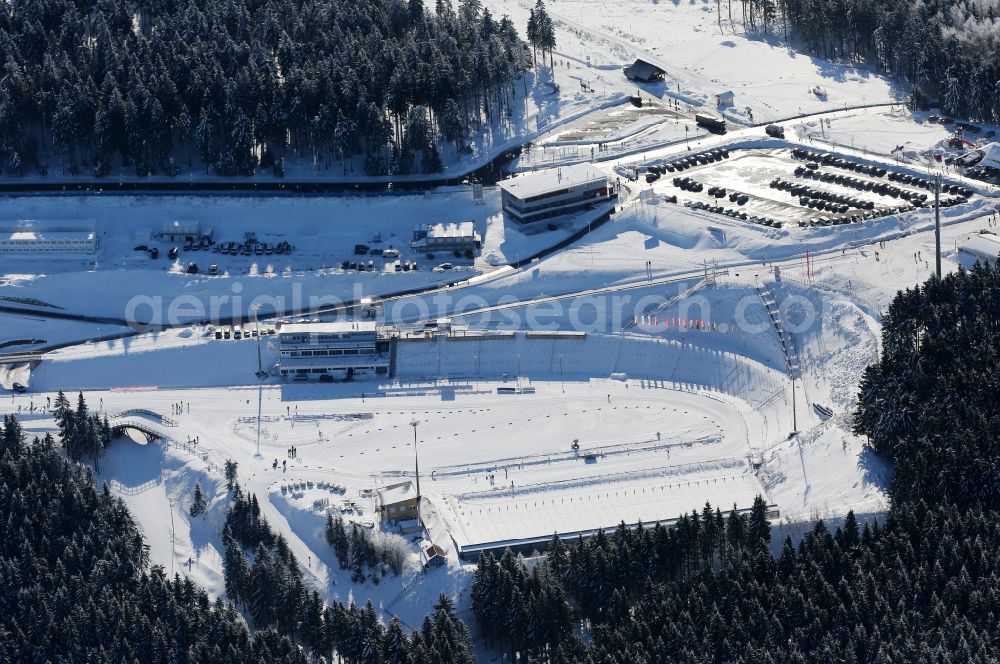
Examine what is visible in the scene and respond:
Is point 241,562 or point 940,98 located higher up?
point 940,98

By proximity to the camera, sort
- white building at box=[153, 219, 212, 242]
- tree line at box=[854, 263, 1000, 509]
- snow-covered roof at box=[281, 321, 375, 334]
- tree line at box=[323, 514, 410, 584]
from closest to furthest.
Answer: tree line at box=[854, 263, 1000, 509] → tree line at box=[323, 514, 410, 584] → snow-covered roof at box=[281, 321, 375, 334] → white building at box=[153, 219, 212, 242]

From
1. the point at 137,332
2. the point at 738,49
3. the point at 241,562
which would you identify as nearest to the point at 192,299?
the point at 137,332

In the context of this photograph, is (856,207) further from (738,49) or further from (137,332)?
(137,332)

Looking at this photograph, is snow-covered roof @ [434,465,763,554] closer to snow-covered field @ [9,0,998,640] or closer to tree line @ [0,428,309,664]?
snow-covered field @ [9,0,998,640]

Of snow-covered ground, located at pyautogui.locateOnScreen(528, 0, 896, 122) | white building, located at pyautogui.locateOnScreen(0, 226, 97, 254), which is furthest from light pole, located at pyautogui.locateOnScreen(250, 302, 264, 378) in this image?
snow-covered ground, located at pyautogui.locateOnScreen(528, 0, 896, 122)

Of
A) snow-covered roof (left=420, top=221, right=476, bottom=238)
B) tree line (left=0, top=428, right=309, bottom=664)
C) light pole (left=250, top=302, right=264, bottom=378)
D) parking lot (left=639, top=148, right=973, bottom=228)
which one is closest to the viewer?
tree line (left=0, top=428, right=309, bottom=664)

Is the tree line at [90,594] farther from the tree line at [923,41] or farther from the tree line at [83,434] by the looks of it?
the tree line at [923,41]

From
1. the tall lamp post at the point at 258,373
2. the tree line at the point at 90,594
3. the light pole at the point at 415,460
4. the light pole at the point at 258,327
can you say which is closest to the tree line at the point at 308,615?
the tree line at the point at 90,594
